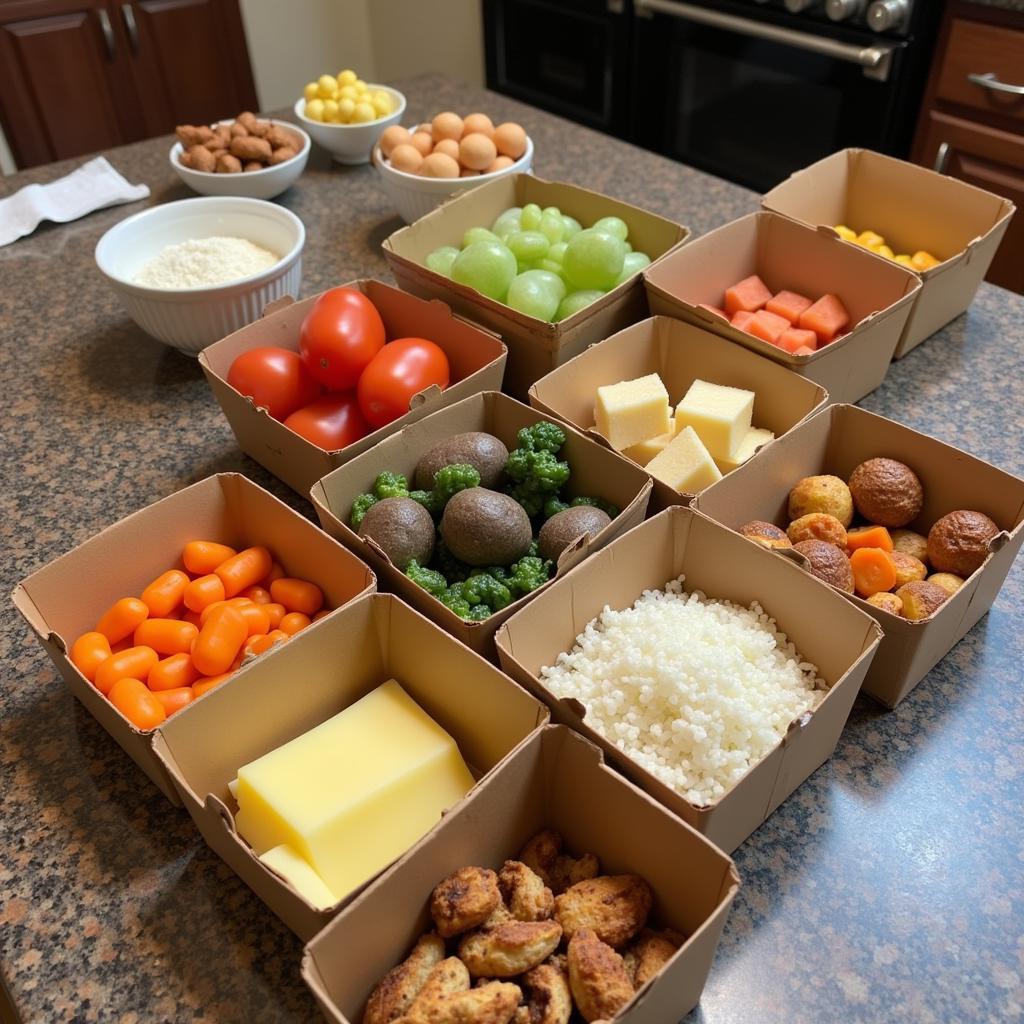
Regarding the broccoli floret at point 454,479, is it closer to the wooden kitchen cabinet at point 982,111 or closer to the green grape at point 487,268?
the green grape at point 487,268

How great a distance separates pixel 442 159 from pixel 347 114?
1.18 ft

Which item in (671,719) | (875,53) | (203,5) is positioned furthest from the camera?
(203,5)

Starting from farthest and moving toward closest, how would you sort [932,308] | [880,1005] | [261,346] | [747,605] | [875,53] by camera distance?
[875,53] < [932,308] < [261,346] < [747,605] < [880,1005]

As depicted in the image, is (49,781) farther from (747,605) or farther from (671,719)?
(747,605)

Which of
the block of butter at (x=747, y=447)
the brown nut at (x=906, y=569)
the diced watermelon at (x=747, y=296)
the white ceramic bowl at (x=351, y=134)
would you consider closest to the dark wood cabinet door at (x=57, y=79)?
the white ceramic bowl at (x=351, y=134)

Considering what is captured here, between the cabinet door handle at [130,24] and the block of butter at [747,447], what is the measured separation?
2.69 meters

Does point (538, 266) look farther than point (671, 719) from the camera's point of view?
Yes

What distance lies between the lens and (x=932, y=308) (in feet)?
4.30

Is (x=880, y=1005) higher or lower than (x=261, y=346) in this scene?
lower

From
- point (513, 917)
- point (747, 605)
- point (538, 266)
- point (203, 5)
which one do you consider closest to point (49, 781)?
point (513, 917)

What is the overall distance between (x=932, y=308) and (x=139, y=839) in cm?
120

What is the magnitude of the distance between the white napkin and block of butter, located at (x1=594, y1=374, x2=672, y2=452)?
1.12m

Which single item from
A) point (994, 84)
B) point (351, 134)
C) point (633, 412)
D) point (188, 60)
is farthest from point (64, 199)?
point (994, 84)

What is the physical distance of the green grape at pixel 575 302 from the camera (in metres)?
1.21
